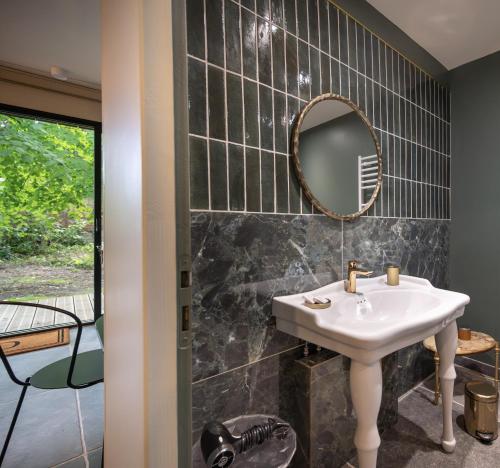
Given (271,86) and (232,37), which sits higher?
(232,37)

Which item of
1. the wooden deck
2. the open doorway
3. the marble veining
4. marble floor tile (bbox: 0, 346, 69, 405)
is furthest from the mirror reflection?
the wooden deck

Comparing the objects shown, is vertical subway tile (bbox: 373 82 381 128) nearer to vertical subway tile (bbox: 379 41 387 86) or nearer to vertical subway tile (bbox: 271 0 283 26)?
vertical subway tile (bbox: 379 41 387 86)

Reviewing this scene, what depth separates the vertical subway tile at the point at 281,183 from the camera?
48.8 inches

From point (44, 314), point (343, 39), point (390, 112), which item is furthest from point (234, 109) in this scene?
point (44, 314)

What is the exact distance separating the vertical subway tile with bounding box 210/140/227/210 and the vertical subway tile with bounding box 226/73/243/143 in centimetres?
7

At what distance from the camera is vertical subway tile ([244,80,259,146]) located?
114 cm

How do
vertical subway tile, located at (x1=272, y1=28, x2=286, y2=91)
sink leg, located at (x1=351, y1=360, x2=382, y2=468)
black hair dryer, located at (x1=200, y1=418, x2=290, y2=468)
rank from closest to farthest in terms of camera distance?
black hair dryer, located at (x1=200, y1=418, x2=290, y2=468) → sink leg, located at (x1=351, y1=360, x2=382, y2=468) → vertical subway tile, located at (x1=272, y1=28, x2=286, y2=91)

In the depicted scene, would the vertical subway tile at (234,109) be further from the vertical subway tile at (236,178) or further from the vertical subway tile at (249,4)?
the vertical subway tile at (249,4)

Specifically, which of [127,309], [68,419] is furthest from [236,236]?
[68,419]

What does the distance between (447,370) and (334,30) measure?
6.30 feet

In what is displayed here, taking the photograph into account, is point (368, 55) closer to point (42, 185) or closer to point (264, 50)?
point (264, 50)

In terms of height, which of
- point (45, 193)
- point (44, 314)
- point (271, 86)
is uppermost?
point (271, 86)

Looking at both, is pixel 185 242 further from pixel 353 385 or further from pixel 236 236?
pixel 353 385

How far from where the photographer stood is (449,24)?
1870 mm
